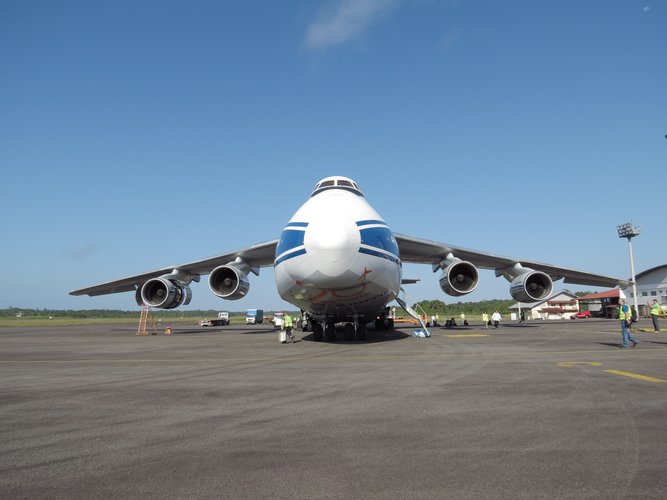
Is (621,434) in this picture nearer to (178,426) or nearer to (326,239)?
(178,426)

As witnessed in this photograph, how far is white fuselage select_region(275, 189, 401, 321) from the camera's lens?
1033 centimetres

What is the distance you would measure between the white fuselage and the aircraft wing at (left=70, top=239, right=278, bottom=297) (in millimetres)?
5995

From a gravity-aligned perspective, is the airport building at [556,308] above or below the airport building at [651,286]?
below

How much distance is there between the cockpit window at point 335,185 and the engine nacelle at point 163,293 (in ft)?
29.7

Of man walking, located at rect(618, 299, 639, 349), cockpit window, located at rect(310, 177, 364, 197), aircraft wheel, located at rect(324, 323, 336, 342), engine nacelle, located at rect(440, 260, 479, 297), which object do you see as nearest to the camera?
man walking, located at rect(618, 299, 639, 349)

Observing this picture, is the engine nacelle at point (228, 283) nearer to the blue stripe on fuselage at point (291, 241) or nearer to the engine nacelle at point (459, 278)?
the blue stripe on fuselage at point (291, 241)

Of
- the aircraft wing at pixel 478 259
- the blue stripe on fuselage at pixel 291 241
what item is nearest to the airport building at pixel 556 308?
the aircraft wing at pixel 478 259

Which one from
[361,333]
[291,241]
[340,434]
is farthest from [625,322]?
[340,434]

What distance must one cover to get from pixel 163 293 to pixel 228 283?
3.43 m

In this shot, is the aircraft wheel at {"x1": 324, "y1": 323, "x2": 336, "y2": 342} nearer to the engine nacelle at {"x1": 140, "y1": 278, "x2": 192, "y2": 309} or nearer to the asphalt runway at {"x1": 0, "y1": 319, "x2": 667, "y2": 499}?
the asphalt runway at {"x1": 0, "y1": 319, "x2": 667, "y2": 499}

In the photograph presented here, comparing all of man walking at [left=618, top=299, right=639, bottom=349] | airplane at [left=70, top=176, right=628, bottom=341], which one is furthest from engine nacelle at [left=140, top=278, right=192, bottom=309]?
man walking at [left=618, top=299, right=639, bottom=349]

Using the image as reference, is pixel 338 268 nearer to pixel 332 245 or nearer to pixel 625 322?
pixel 332 245

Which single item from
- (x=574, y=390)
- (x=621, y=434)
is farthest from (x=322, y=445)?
(x=574, y=390)

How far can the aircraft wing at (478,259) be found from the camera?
18.2 metres
